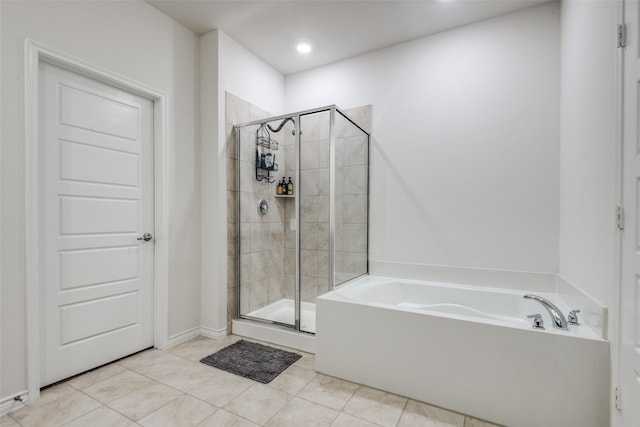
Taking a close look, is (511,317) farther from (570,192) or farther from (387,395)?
(387,395)

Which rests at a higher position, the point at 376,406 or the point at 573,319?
the point at 573,319

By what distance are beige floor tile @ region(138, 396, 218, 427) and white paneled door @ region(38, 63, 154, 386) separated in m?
0.84

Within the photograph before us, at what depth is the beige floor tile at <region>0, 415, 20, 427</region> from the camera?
1.61 metres

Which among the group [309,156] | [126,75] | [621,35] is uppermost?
[126,75]

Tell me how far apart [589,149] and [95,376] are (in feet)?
11.2

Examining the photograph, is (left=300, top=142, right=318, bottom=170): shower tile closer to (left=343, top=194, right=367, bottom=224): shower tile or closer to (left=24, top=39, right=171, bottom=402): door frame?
(left=343, top=194, right=367, bottom=224): shower tile

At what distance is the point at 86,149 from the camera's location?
213cm

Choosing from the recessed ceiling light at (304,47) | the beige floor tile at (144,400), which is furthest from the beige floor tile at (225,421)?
the recessed ceiling light at (304,47)

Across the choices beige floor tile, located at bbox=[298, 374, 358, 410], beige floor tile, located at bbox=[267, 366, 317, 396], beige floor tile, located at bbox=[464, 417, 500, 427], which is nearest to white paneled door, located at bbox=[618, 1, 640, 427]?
beige floor tile, located at bbox=[464, 417, 500, 427]

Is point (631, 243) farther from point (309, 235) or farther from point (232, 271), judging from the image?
point (232, 271)

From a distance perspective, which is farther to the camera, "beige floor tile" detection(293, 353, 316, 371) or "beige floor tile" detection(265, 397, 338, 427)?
"beige floor tile" detection(293, 353, 316, 371)

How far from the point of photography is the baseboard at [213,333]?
9.12 ft

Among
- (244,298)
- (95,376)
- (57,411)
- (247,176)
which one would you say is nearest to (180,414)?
(57,411)

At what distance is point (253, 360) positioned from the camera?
2357 millimetres
